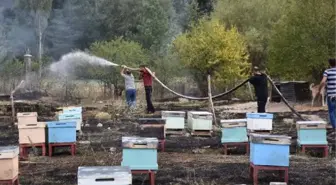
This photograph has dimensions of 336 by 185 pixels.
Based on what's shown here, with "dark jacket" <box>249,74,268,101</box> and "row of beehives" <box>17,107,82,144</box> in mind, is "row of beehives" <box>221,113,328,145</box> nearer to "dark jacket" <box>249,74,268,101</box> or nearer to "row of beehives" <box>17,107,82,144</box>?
Result: "row of beehives" <box>17,107,82,144</box>

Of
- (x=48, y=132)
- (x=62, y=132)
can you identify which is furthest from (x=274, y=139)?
(x=48, y=132)

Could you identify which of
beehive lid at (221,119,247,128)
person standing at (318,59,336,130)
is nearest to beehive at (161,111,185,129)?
beehive lid at (221,119,247,128)

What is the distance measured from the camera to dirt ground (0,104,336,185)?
803 cm

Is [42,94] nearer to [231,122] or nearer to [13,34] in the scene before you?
[231,122]

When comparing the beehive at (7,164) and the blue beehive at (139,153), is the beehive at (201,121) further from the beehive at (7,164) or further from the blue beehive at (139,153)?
the beehive at (7,164)

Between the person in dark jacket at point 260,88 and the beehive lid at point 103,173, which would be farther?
the person in dark jacket at point 260,88

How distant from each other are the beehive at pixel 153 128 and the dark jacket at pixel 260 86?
4.86 meters

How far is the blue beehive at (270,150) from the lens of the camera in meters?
7.60

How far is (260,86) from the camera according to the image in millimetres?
14875

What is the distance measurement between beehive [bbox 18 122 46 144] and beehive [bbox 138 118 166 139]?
1.78 m

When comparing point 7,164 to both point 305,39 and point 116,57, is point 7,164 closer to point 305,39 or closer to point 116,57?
point 305,39

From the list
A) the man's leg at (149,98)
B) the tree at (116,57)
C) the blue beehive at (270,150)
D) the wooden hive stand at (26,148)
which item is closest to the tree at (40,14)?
the tree at (116,57)

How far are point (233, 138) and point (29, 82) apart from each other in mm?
17662

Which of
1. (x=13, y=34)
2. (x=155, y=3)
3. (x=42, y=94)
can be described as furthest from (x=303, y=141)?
(x=13, y=34)
